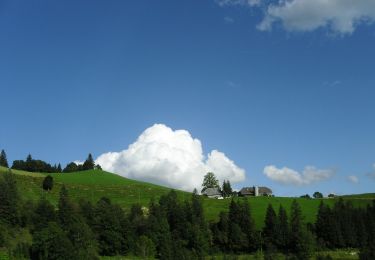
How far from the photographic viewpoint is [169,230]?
457 feet

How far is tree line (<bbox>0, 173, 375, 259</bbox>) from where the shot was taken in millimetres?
119263

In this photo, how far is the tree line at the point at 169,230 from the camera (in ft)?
391

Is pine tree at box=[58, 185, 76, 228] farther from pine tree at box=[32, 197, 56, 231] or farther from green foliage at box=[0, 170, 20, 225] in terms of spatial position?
green foliage at box=[0, 170, 20, 225]

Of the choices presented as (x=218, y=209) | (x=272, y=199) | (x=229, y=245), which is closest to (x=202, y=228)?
(x=229, y=245)

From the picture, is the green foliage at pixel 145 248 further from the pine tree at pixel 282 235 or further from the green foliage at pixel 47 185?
the green foliage at pixel 47 185

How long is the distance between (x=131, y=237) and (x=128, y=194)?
67.6 meters


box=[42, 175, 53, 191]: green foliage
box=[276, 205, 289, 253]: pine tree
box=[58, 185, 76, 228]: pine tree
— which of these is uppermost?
box=[42, 175, 53, 191]: green foliage

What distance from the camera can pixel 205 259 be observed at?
119688mm

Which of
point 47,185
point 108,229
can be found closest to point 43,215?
point 108,229

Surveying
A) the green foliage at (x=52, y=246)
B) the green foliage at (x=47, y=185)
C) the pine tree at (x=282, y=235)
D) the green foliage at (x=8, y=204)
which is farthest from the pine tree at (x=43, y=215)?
the pine tree at (x=282, y=235)

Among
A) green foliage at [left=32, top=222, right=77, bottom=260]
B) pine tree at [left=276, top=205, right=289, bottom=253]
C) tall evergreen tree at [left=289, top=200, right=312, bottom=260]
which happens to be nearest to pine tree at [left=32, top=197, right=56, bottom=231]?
green foliage at [left=32, top=222, right=77, bottom=260]

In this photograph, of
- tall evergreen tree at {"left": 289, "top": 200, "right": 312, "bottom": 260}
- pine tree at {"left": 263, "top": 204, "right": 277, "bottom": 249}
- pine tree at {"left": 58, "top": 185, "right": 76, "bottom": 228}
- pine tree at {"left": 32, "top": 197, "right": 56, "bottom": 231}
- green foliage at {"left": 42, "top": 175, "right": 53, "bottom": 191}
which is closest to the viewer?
tall evergreen tree at {"left": 289, "top": 200, "right": 312, "bottom": 260}

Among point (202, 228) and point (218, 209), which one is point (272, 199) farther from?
point (202, 228)

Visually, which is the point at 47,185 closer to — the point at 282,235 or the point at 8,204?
the point at 8,204
